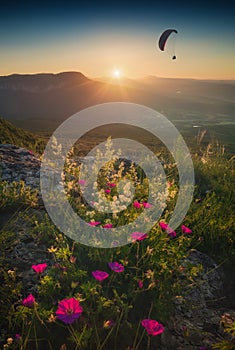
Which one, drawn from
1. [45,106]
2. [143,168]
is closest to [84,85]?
[45,106]

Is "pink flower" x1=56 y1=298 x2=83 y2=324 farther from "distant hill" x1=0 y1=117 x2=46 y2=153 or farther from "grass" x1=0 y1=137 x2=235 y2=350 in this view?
"distant hill" x1=0 y1=117 x2=46 y2=153

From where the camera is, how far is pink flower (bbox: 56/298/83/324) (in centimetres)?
222

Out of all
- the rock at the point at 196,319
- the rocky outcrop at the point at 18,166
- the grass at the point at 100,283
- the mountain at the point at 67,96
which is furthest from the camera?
the mountain at the point at 67,96

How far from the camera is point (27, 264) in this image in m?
3.46

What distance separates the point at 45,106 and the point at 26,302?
174m

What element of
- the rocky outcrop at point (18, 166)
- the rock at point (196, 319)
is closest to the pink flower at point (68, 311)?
the rock at point (196, 319)

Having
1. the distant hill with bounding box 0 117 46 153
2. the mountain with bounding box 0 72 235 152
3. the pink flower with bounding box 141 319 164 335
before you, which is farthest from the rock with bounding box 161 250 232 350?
the mountain with bounding box 0 72 235 152

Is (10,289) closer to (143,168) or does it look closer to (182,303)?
(182,303)

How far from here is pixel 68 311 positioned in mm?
2289

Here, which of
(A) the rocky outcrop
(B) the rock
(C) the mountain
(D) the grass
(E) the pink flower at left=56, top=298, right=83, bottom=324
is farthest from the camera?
(C) the mountain

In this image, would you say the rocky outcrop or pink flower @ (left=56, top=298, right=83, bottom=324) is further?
the rocky outcrop

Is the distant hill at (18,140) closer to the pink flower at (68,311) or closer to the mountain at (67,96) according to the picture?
the pink flower at (68,311)

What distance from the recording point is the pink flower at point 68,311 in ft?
7.30

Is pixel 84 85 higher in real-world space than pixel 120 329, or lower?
higher
